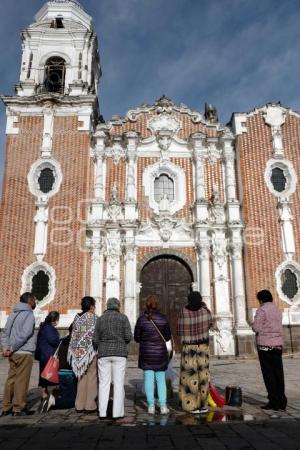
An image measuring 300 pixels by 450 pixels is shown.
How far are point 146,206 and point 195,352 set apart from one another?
448 inches

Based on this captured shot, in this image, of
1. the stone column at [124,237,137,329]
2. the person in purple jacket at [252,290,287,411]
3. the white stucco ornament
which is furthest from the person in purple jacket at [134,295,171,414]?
the white stucco ornament

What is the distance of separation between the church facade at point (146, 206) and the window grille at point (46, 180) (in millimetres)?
48

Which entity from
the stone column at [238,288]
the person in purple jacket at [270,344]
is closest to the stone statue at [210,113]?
the stone column at [238,288]

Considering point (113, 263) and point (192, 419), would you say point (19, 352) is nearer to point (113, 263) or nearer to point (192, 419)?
point (192, 419)

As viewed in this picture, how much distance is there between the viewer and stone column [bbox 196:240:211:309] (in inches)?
604

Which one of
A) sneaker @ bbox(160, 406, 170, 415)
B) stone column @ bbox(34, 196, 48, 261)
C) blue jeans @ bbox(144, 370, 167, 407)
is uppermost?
stone column @ bbox(34, 196, 48, 261)

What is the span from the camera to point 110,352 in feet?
17.7

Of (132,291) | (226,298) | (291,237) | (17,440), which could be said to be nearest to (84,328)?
(17,440)

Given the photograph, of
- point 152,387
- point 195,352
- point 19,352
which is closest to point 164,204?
Result: point 195,352

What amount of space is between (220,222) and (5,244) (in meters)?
8.83

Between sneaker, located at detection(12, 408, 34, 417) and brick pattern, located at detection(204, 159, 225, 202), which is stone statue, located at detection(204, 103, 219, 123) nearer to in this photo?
brick pattern, located at detection(204, 159, 225, 202)

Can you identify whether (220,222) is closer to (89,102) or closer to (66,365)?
(89,102)

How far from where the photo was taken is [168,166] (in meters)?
17.6

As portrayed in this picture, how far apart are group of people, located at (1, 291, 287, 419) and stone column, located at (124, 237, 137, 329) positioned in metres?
8.76
